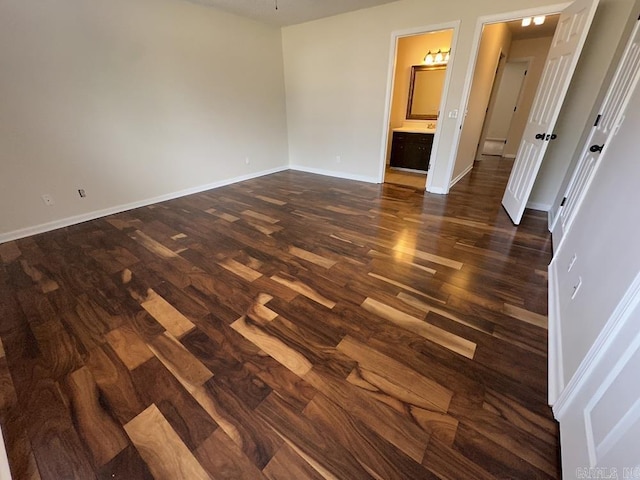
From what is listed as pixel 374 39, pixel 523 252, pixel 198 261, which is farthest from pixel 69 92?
pixel 523 252

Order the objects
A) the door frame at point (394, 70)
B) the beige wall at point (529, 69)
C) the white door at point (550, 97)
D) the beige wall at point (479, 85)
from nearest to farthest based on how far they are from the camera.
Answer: the white door at point (550, 97) < the door frame at point (394, 70) < the beige wall at point (479, 85) < the beige wall at point (529, 69)

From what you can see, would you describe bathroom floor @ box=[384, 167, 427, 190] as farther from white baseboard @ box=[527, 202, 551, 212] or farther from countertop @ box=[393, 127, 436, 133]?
white baseboard @ box=[527, 202, 551, 212]

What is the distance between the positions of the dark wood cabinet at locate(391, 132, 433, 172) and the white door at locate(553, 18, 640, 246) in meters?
2.63

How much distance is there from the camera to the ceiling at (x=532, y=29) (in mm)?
4371

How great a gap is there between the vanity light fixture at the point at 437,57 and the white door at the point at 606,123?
298 centimetres

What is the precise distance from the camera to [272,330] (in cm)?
157

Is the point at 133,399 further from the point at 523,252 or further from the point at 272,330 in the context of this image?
the point at 523,252

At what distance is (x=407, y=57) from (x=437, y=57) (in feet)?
1.81

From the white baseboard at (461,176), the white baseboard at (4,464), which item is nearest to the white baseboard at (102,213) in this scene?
the white baseboard at (4,464)

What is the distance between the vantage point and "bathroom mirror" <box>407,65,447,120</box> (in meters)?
4.85

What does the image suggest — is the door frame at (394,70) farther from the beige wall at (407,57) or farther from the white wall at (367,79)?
the beige wall at (407,57)

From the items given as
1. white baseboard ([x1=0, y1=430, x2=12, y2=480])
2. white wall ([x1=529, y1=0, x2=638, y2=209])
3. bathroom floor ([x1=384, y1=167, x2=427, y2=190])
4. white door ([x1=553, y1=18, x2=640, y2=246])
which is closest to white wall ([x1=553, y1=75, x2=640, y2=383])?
white door ([x1=553, y1=18, x2=640, y2=246])

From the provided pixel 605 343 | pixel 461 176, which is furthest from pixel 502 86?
pixel 605 343

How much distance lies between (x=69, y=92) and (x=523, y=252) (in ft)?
15.2
